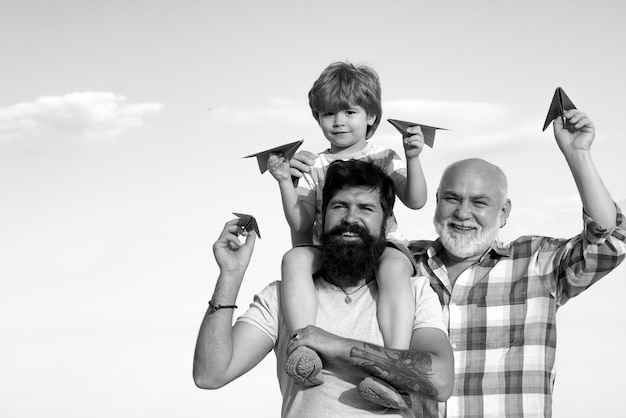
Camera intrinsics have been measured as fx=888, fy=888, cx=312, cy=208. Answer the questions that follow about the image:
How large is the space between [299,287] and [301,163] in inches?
52.1

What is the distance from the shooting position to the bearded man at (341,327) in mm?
5238

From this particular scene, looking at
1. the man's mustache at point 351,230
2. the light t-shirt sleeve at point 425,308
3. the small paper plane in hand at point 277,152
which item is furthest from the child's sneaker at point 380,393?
the small paper plane in hand at point 277,152

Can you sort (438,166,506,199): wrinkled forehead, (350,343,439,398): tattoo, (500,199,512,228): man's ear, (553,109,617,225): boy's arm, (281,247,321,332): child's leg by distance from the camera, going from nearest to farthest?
(350,343,439,398): tattoo
(281,247,321,332): child's leg
(553,109,617,225): boy's arm
(438,166,506,199): wrinkled forehead
(500,199,512,228): man's ear

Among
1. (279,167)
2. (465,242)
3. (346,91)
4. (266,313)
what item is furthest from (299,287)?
(346,91)

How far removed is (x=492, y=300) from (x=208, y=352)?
2.23 meters

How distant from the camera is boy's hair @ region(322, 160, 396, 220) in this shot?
19.7 ft

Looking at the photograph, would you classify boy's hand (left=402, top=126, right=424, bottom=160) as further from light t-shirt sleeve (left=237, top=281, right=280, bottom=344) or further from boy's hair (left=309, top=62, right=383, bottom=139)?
light t-shirt sleeve (left=237, top=281, right=280, bottom=344)

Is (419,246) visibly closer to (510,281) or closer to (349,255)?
(510,281)

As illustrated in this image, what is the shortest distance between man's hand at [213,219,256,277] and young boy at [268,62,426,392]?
262 millimetres

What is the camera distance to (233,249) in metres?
5.85

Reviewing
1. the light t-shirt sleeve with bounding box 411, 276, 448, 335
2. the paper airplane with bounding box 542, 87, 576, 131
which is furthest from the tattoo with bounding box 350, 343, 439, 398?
the paper airplane with bounding box 542, 87, 576, 131

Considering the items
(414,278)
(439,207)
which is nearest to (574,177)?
(439,207)

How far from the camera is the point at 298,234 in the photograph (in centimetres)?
661

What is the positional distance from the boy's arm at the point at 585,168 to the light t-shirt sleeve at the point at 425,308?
4.72ft
